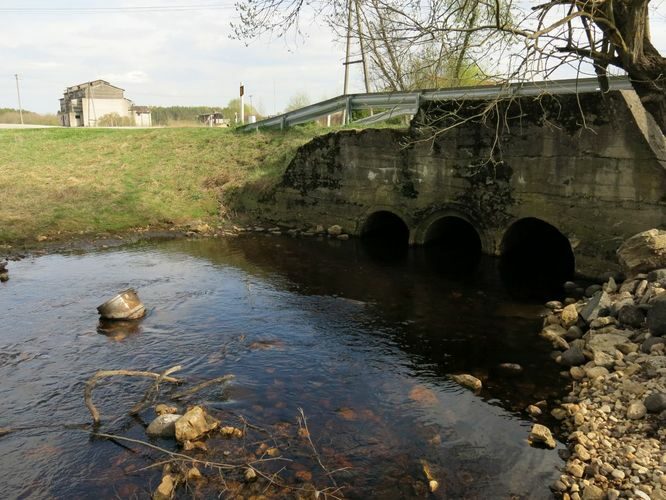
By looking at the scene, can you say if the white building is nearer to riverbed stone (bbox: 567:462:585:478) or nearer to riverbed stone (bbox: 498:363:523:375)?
riverbed stone (bbox: 498:363:523:375)

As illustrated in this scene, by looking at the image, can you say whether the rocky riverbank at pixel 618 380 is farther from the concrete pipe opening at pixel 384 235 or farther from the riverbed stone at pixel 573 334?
the concrete pipe opening at pixel 384 235

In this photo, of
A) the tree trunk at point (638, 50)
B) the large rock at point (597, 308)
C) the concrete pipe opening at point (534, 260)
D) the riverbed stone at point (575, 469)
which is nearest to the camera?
the riverbed stone at point (575, 469)

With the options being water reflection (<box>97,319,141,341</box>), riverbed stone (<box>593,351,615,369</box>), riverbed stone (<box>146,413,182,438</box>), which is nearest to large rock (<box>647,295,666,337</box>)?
riverbed stone (<box>593,351,615,369</box>)

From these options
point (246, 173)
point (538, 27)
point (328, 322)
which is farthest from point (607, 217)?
point (246, 173)

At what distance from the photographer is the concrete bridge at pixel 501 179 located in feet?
44.0

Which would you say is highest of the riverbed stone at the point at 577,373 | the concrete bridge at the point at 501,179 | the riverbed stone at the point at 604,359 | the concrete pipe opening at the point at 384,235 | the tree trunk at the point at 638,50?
the tree trunk at the point at 638,50

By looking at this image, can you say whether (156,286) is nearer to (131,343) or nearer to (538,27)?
(131,343)

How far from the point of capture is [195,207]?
22.9 m

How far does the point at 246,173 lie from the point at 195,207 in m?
2.95

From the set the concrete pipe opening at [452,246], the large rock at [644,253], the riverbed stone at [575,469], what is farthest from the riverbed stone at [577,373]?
the concrete pipe opening at [452,246]

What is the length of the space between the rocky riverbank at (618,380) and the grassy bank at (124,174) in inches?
Result: 578

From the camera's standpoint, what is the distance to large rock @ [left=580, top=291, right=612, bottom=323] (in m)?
10.8

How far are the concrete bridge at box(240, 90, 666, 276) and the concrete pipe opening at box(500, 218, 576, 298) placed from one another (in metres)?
0.07

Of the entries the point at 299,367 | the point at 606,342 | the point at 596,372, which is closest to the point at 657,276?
the point at 606,342
